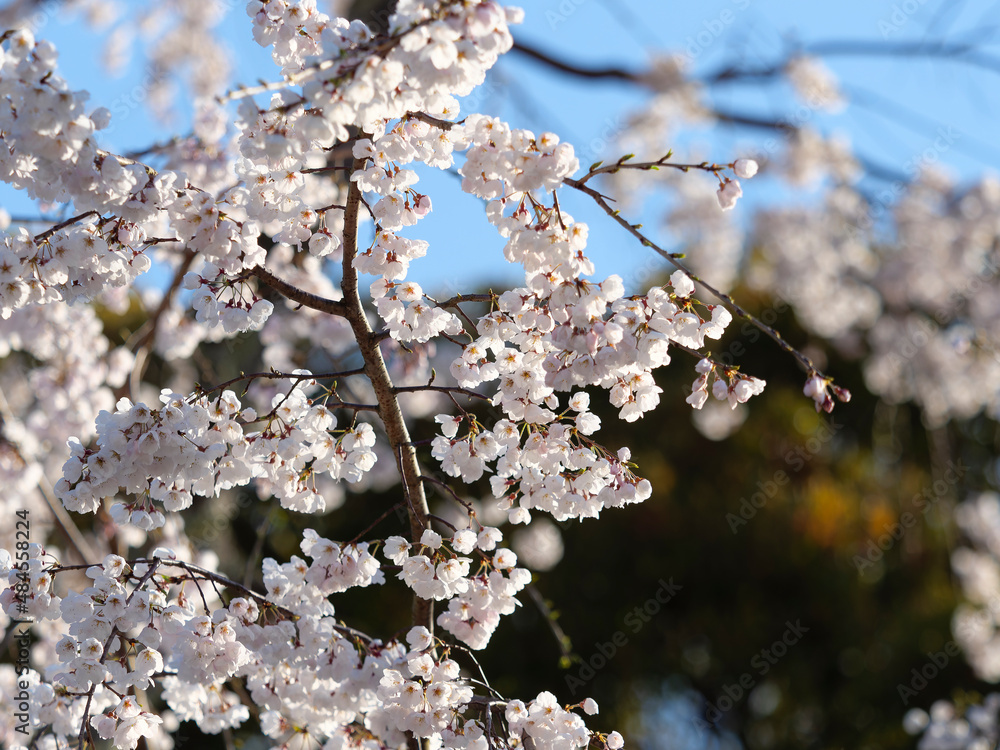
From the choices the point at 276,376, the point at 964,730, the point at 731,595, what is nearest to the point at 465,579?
the point at 276,376

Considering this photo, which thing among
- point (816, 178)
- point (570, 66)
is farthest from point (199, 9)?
point (816, 178)

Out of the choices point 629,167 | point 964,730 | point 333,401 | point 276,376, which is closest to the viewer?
point 629,167

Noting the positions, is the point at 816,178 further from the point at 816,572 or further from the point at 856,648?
the point at 856,648

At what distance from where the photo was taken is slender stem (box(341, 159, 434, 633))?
64.7 inches

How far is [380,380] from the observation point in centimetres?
173

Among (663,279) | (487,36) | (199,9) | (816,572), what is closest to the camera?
(487,36)

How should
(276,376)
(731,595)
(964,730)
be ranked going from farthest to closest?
(731,595) < (964,730) < (276,376)

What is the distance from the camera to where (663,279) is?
384 inches

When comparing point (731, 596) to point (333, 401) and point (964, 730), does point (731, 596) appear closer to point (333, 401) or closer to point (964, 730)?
point (964, 730)

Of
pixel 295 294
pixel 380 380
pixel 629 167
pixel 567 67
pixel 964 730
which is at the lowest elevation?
pixel 964 730

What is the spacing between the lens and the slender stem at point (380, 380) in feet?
5.39

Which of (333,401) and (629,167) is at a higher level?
(333,401)

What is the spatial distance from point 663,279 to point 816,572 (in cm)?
443

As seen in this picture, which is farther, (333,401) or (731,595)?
(731,595)
